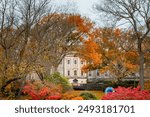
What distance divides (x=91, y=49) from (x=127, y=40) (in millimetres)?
5627

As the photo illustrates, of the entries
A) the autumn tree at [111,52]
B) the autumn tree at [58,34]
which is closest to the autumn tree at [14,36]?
the autumn tree at [58,34]

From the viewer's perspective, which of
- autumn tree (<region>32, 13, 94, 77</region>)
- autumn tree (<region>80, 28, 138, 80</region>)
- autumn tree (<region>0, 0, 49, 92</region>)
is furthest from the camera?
autumn tree (<region>80, 28, 138, 80</region>)

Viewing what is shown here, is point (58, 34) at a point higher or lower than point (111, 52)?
higher

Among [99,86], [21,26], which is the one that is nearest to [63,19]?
[99,86]

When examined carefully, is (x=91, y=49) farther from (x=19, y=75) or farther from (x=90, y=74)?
(x=90, y=74)

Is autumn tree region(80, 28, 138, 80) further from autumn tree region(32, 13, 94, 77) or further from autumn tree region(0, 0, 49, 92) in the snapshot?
autumn tree region(0, 0, 49, 92)

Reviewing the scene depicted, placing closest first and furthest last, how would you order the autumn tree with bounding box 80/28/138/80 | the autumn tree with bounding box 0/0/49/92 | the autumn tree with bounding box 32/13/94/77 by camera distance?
the autumn tree with bounding box 0/0/49/92 → the autumn tree with bounding box 32/13/94/77 → the autumn tree with bounding box 80/28/138/80

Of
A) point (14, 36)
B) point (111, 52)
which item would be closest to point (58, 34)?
point (111, 52)

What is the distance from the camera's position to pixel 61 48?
51531 mm

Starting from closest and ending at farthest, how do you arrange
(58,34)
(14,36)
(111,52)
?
1. (14,36)
2. (58,34)
3. (111,52)

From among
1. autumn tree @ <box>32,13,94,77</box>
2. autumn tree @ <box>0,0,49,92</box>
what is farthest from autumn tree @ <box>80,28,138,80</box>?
autumn tree @ <box>0,0,49,92</box>

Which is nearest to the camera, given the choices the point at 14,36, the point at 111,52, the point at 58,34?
the point at 14,36

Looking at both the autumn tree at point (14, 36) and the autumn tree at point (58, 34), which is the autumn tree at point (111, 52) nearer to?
the autumn tree at point (58, 34)

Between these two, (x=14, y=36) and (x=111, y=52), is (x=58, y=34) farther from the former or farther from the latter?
(x=14, y=36)
